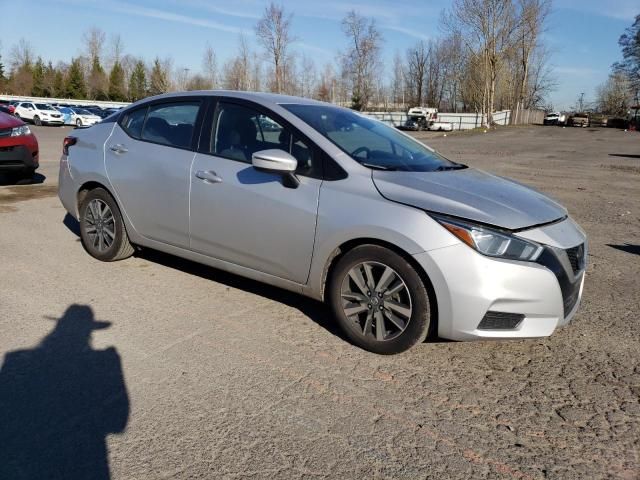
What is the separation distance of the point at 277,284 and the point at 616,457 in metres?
2.34

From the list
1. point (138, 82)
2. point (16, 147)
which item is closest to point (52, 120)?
point (16, 147)

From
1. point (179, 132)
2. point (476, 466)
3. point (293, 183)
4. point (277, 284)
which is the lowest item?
point (476, 466)

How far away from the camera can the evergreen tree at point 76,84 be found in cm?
7769

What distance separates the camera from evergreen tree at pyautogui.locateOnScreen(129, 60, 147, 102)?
80500 mm

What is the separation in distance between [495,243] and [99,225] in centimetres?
378

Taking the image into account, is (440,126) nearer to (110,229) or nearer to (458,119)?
(458,119)

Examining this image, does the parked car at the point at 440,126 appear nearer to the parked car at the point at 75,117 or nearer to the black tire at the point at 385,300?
the parked car at the point at 75,117

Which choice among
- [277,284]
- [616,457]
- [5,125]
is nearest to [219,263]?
[277,284]

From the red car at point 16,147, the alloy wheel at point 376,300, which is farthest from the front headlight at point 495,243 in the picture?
the red car at point 16,147

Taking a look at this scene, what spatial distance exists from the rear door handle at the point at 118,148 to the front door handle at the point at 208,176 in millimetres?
1077

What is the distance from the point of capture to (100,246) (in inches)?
207

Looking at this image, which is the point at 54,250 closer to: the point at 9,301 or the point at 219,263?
the point at 9,301

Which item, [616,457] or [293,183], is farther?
[293,183]

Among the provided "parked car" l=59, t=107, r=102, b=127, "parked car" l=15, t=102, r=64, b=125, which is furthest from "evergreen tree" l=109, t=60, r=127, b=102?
"parked car" l=15, t=102, r=64, b=125
